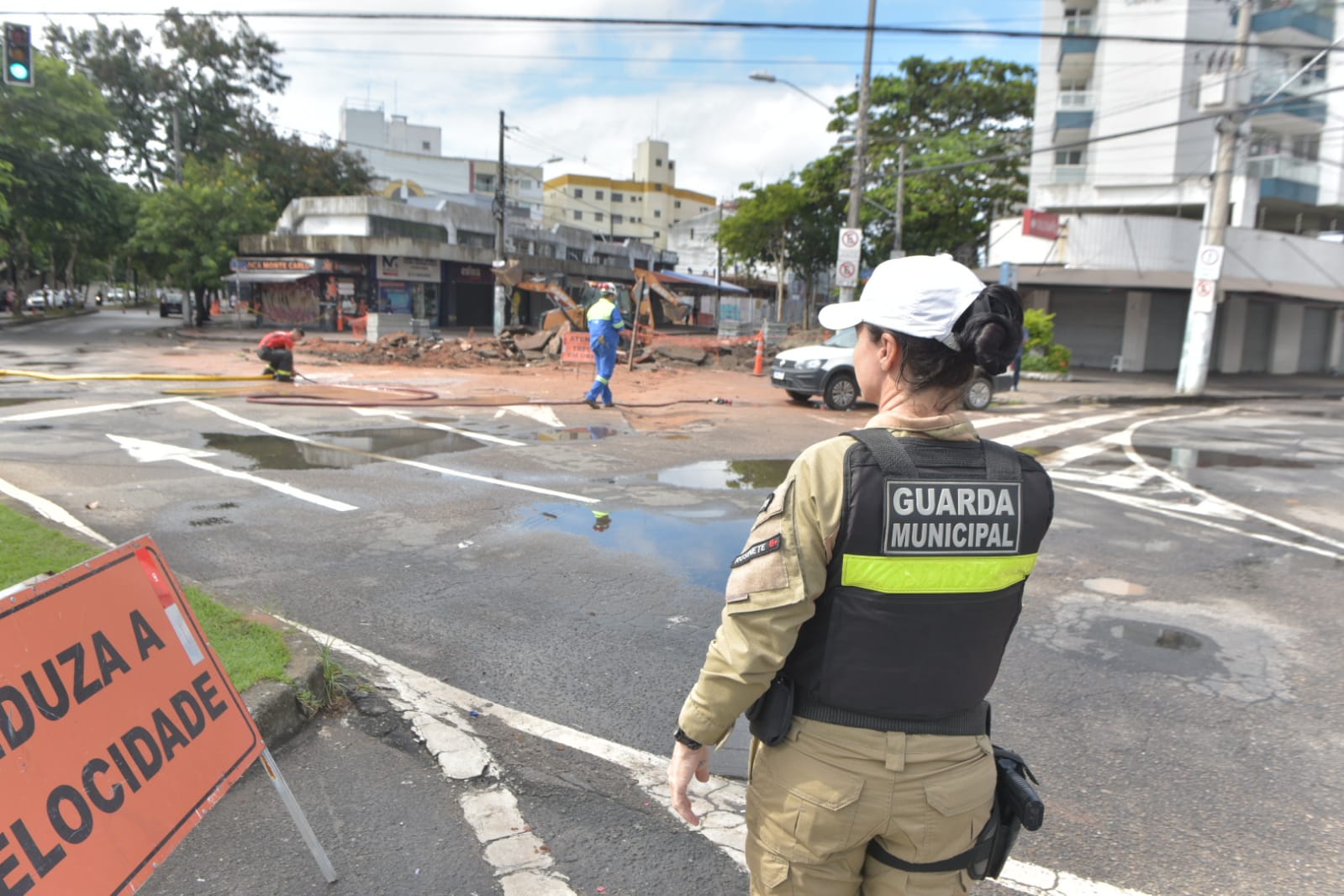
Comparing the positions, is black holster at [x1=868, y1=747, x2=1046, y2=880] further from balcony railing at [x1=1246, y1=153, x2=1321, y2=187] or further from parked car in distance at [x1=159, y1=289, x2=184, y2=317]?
parked car in distance at [x1=159, y1=289, x2=184, y2=317]

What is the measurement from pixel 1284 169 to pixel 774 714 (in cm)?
3875

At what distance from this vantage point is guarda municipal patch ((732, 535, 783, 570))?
1.79m

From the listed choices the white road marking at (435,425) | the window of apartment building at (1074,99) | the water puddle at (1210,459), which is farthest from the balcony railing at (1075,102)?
the white road marking at (435,425)

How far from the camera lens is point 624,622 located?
518cm

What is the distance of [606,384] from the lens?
15.4 m

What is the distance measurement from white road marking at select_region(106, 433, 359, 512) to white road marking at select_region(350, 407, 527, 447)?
10.3 ft

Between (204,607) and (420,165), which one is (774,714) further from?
→ (420,165)

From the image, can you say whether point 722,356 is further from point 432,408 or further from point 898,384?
point 898,384

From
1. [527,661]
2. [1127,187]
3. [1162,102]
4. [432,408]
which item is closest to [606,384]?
[432,408]

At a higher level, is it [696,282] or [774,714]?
[696,282]

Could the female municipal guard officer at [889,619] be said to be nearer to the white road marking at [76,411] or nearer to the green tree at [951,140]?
the white road marking at [76,411]

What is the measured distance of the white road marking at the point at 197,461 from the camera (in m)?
7.79

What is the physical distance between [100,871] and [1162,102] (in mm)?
37210

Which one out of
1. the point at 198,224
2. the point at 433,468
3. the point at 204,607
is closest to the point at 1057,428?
the point at 433,468
